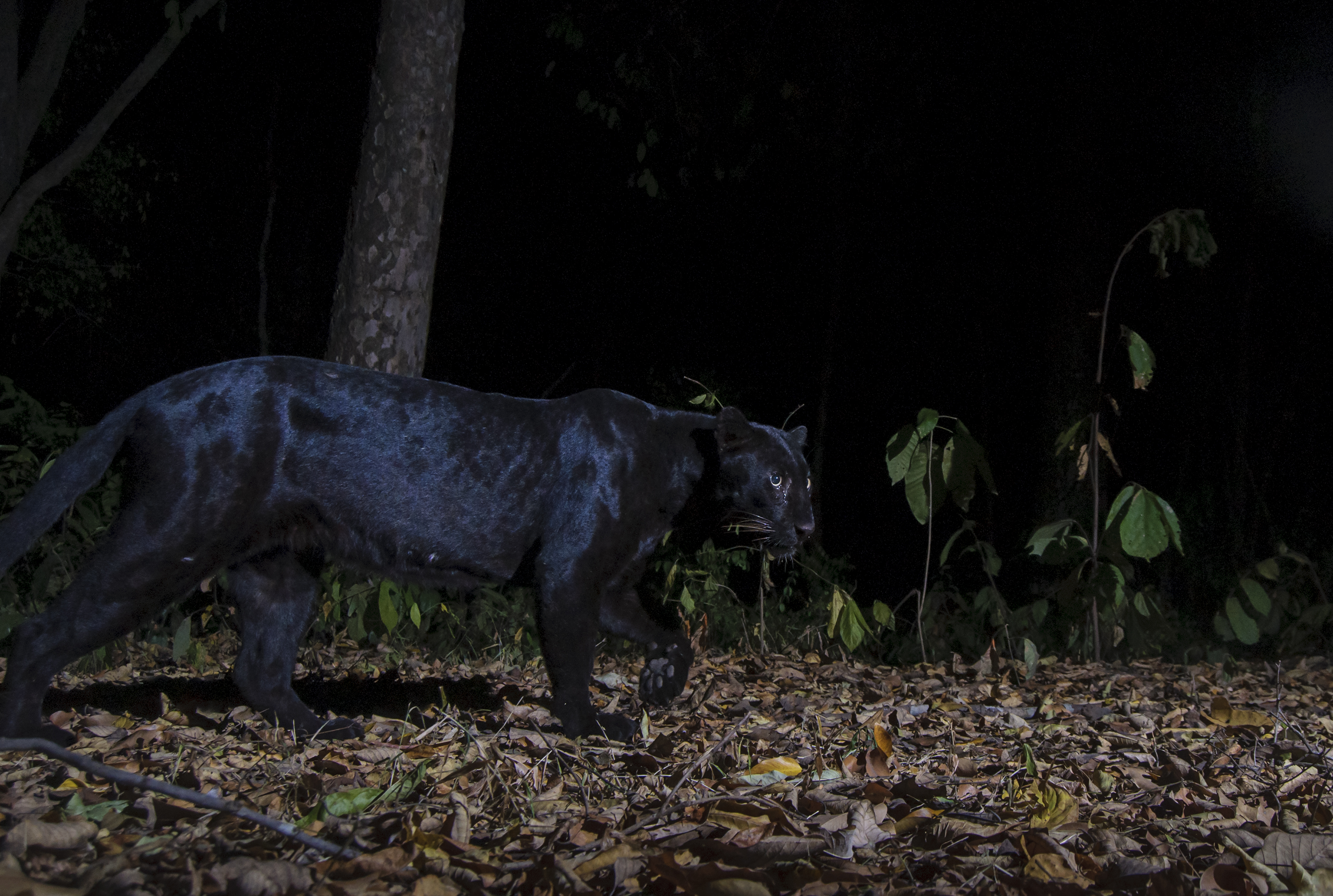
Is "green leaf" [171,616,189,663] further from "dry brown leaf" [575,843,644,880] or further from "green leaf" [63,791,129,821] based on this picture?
"dry brown leaf" [575,843,644,880]

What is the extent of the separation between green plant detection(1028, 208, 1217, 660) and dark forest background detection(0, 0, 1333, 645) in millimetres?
1885

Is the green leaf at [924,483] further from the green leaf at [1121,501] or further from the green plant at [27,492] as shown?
Answer: the green plant at [27,492]

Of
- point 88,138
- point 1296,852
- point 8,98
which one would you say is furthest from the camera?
point 88,138

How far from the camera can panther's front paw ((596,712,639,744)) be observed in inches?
145

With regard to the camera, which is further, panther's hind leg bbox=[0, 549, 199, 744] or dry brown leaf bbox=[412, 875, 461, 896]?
panther's hind leg bbox=[0, 549, 199, 744]

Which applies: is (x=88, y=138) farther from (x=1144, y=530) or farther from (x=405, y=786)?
(x=1144, y=530)

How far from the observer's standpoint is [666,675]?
14.1 feet

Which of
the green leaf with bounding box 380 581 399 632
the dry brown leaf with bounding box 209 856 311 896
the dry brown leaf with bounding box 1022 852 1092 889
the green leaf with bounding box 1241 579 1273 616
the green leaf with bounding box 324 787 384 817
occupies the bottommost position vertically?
the green leaf with bounding box 380 581 399 632

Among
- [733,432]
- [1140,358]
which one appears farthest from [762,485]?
[1140,358]

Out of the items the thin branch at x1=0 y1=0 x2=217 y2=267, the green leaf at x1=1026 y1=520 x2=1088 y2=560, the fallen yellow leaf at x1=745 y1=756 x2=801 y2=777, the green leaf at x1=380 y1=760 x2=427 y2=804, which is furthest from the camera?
the thin branch at x1=0 y1=0 x2=217 y2=267

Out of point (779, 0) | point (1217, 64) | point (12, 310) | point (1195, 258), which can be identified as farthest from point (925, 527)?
point (12, 310)

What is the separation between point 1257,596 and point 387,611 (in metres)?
4.45

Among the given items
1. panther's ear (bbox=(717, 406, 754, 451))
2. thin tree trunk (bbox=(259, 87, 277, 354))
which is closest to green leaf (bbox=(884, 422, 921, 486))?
panther's ear (bbox=(717, 406, 754, 451))

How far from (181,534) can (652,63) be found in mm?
6065
